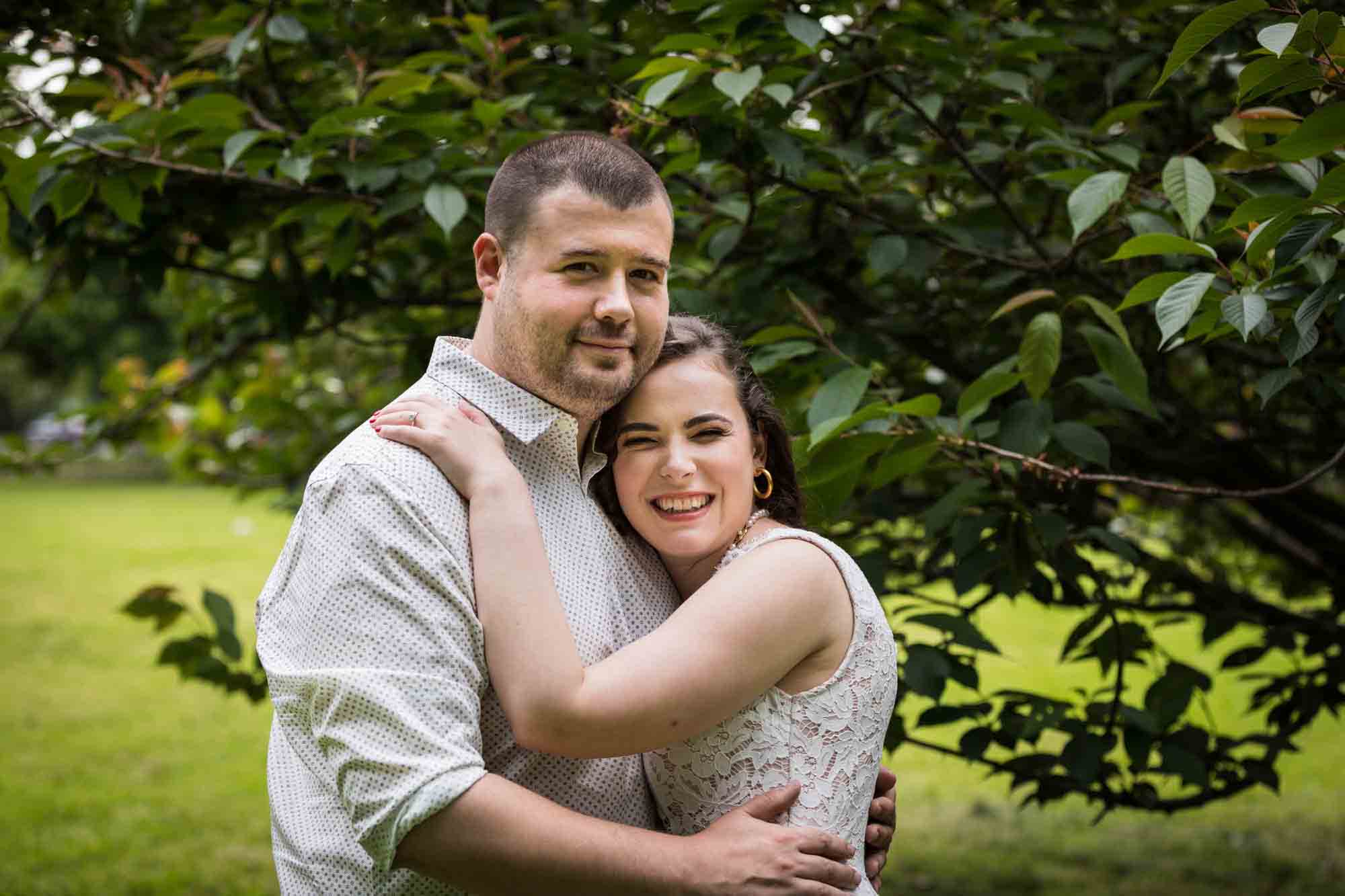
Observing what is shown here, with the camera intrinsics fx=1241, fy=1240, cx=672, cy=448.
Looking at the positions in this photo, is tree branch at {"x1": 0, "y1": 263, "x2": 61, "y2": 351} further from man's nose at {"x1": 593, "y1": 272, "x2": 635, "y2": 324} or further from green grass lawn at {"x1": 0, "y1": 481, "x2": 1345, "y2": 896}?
man's nose at {"x1": 593, "y1": 272, "x2": 635, "y2": 324}

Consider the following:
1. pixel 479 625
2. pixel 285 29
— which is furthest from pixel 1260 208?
pixel 285 29

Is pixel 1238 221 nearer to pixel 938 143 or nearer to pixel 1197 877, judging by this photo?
pixel 938 143

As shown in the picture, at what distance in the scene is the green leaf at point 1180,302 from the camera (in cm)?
211

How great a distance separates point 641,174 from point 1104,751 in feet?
6.07

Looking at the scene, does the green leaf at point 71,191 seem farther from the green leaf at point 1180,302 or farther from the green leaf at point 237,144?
the green leaf at point 1180,302

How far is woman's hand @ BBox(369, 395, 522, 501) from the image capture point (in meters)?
1.84

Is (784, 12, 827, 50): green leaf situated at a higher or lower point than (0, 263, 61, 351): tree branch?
higher

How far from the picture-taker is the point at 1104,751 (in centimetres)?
296

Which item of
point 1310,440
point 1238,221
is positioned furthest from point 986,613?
point 1238,221

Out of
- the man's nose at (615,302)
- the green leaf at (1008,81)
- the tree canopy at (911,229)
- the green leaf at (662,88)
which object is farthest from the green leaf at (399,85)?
the green leaf at (1008,81)

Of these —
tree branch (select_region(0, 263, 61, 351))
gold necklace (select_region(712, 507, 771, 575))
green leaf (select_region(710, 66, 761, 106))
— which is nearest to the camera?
gold necklace (select_region(712, 507, 771, 575))

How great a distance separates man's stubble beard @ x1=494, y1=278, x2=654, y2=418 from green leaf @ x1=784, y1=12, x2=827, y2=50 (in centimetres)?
86

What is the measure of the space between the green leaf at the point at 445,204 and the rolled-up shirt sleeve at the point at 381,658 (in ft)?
3.44

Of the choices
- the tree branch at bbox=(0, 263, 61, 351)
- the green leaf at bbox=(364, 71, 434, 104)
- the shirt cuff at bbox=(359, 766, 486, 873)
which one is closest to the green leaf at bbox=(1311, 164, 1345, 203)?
the shirt cuff at bbox=(359, 766, 486, 873)
